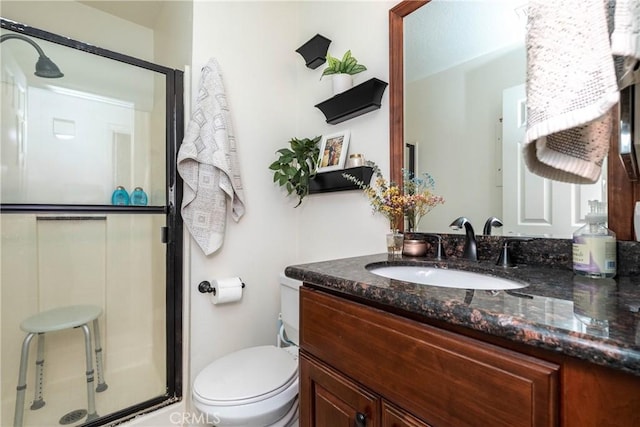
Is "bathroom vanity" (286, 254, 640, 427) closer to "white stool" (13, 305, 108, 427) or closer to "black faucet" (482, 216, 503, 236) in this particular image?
"black faucet" (482, 216, 503, 236)

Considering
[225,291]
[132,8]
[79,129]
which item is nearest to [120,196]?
[79,129]

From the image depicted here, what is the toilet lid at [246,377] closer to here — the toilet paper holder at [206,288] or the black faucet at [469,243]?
the toilet paper holder at [206,288]

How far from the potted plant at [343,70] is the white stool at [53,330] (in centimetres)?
175

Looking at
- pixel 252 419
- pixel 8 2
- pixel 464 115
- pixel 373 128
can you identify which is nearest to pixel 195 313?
pixel 252 419

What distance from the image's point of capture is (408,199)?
3.79 feet

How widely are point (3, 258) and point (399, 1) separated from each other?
6.97ft

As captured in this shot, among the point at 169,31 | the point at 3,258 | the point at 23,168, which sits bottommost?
the point at 3,258

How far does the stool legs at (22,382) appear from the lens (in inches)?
55.2

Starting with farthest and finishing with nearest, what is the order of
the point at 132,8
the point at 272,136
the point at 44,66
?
the point at 132,8, the point at 272,136, the point at 44,66

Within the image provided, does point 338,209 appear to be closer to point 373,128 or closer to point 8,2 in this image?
point 373,128

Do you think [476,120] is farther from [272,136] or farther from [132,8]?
[132,8]

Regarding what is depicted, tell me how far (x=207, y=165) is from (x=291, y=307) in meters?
0.79

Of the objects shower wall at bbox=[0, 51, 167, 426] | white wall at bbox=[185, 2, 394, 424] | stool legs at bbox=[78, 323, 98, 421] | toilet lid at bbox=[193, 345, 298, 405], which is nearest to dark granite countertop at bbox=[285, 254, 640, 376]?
toilet lid at bbox=[193, 345, 298, 405]

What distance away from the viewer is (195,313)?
1.51 metres
